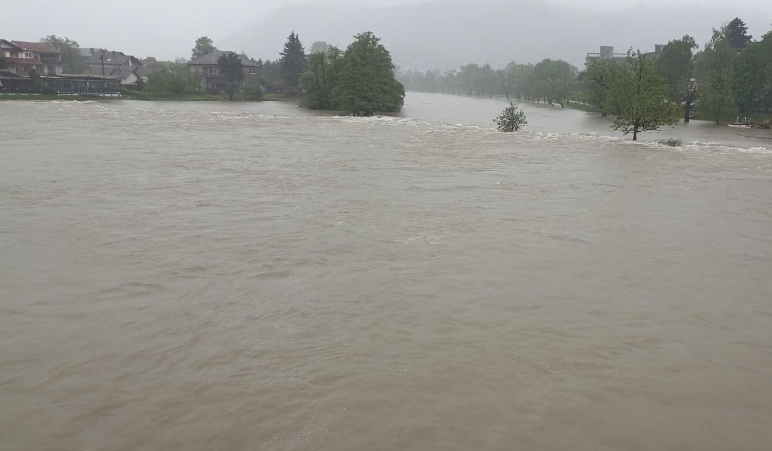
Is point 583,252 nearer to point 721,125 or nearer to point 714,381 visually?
point 714,381

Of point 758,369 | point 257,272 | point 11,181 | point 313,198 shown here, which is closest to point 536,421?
point 758,369

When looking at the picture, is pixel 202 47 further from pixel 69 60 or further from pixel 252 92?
pixel 252 92

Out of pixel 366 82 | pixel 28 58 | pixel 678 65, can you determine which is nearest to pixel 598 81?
pixel 678 65

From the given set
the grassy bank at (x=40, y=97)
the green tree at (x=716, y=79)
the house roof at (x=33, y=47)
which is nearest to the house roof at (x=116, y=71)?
the house roof at (x=33, y=47)

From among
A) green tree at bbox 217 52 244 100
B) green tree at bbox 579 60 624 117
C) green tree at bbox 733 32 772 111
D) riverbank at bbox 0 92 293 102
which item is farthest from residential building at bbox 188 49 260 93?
green tree at bbox 733 32 772 111

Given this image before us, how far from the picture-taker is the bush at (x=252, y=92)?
292 feet

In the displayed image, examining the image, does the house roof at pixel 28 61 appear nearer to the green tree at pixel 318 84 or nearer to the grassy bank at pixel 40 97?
the grassy bank at pixel 40 97

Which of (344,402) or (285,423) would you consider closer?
(285,423)

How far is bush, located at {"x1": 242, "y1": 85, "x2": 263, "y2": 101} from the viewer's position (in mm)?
89000

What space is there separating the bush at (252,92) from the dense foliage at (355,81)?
17455 millimetres

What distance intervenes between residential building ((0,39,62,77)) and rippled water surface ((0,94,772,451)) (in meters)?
87.3

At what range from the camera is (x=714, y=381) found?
256 inches

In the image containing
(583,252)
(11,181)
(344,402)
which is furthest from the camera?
(11,181)

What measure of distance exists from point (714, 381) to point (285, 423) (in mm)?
4890
